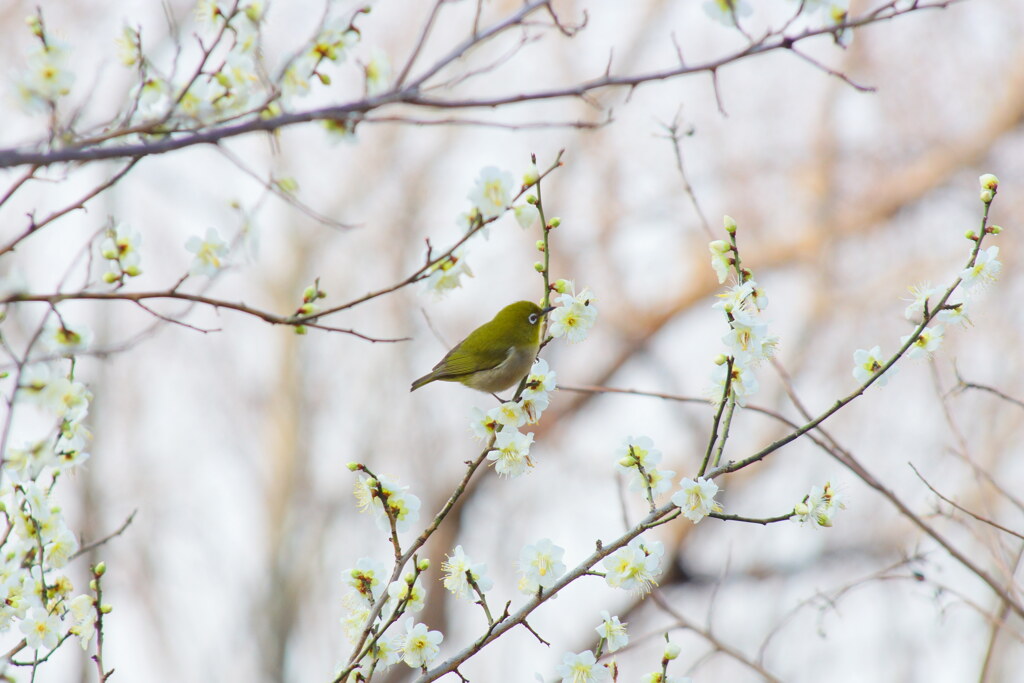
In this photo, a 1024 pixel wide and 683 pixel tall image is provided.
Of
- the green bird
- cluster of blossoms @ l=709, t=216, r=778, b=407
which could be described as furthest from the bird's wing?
cluster of blossoms @ l=709, t=216, r=778, b=407

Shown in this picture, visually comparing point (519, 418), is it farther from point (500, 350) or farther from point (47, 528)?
point (500, 350)

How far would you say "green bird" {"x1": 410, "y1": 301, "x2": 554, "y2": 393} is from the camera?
4216 millimetres

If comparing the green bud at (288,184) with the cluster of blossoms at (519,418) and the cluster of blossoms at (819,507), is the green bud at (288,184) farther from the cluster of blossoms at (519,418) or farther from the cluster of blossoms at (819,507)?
the cluster of blossoms at (819,507)

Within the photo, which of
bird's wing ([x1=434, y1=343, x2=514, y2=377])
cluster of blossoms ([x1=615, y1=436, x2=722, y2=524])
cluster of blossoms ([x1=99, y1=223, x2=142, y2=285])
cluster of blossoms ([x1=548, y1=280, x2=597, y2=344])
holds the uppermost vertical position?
bird's wing ([x1=434, y1=343, x2=514, y2=377])

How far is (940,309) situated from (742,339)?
51 cm

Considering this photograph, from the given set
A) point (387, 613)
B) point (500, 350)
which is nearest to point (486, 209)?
point (387, 613)

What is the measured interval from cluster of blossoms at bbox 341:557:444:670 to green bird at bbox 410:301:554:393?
1.85 meters

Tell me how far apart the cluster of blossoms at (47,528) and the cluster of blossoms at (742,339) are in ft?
5.00

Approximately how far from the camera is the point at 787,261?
9.71 m

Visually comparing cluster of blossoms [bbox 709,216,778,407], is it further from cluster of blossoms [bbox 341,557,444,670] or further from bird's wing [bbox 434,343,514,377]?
bird's wing [bbox 434,343,514,377]

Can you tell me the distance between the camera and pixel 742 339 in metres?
2.22

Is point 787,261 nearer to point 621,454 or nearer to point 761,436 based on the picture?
point 761,436

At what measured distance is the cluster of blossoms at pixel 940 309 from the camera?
2.24m

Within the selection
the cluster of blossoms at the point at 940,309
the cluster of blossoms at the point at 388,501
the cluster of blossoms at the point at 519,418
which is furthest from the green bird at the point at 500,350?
the cluster of blossoms at the point at 940,309
